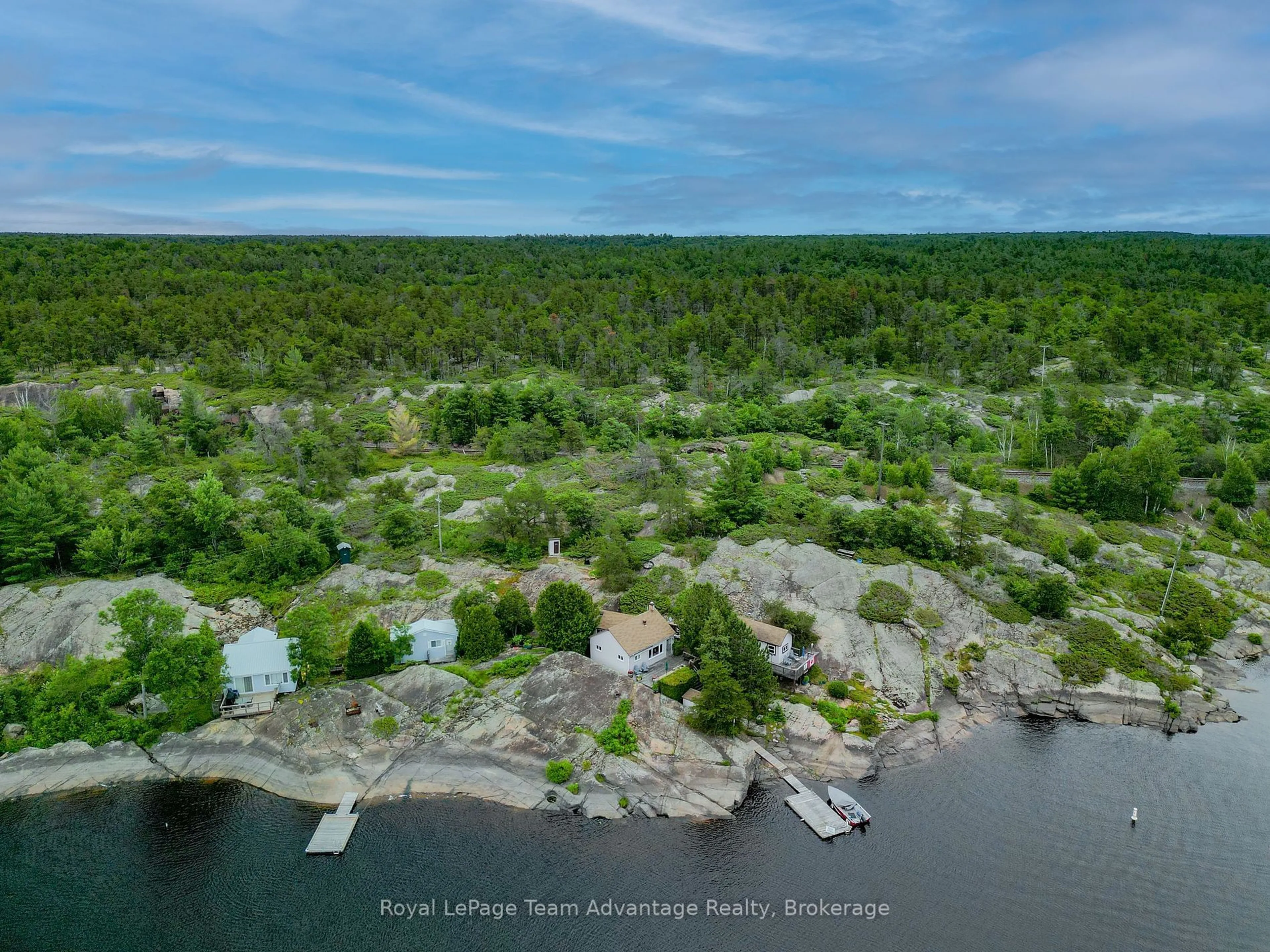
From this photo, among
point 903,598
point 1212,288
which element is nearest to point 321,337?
point 903,598

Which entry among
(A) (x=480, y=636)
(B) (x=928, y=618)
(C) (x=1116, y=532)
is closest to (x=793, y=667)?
(B) (x=928, y=618)

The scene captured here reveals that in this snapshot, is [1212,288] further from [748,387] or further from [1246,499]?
[748,387]

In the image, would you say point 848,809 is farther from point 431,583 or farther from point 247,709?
point 247,709

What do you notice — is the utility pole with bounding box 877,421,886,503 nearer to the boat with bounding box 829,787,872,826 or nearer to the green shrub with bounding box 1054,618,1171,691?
the green shrub with bounding box 1054,618,1171,691

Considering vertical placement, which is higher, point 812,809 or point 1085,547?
point 1085,547

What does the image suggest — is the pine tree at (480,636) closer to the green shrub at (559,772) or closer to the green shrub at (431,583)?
the green shrub at (431,583)
